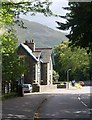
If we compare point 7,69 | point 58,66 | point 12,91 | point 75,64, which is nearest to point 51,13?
point 7,69

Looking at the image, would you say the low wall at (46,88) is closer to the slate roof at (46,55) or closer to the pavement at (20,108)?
the slate roof at (46,55)

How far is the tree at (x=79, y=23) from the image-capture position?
2339 cm

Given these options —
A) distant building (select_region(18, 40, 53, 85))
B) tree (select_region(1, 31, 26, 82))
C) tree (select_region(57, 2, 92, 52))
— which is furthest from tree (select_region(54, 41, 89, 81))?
tree (select_region(57, 2, 92, 52))

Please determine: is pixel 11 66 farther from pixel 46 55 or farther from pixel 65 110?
pixel 46 55

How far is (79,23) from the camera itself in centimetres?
2462

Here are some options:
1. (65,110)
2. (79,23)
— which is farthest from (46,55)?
(65,110)

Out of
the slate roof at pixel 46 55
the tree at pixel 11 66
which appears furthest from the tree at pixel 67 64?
the tree at pixel 11 66

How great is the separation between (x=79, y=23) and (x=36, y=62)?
49.6 metres

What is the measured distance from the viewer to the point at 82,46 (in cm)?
2714

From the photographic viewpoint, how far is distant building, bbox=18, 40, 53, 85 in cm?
7388

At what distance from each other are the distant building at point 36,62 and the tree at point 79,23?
136 ft

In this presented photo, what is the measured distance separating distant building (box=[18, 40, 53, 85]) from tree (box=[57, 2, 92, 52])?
4141cm

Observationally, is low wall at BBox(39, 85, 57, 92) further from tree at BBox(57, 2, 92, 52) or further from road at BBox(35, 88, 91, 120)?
tree at BBox(57, 2, 92, 52)

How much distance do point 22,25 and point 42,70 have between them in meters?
62.7
